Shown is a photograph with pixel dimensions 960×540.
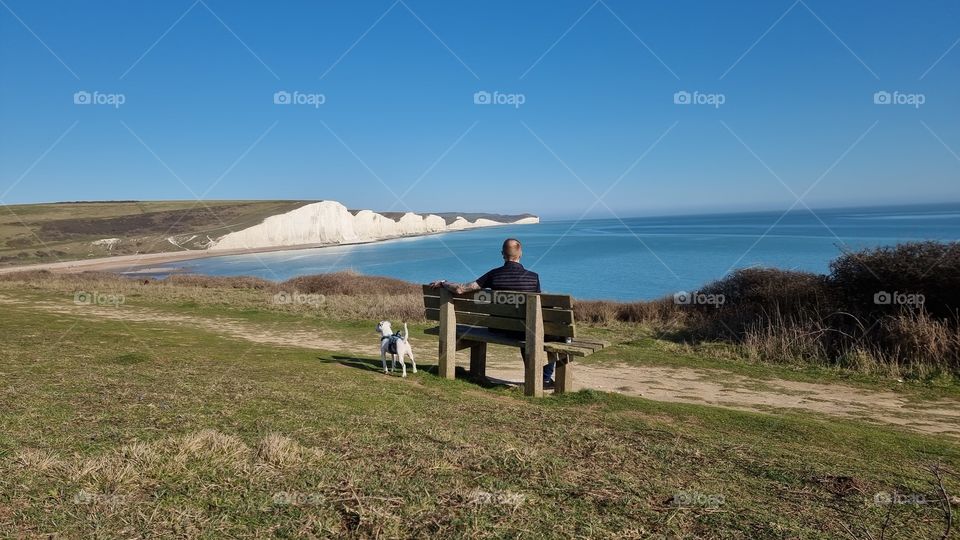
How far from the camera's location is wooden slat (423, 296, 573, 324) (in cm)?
791

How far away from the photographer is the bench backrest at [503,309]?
7926mm

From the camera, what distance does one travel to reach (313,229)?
356 feet

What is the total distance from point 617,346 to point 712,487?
33.4ft

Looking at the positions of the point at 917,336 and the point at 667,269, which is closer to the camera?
the point at 917,336

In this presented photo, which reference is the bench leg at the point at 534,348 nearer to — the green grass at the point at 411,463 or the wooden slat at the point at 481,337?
the wooden slat at the point at 481,337

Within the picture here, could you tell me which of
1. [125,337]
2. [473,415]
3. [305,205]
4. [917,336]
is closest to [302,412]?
[473,415]

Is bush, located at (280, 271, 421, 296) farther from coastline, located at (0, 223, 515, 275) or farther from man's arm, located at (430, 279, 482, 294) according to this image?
coastline, located at (0, 223, 515, 275)

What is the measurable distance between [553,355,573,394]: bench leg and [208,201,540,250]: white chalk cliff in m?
91.5

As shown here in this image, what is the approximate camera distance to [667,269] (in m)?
57.0

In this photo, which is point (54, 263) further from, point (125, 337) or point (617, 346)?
point (617, 346)

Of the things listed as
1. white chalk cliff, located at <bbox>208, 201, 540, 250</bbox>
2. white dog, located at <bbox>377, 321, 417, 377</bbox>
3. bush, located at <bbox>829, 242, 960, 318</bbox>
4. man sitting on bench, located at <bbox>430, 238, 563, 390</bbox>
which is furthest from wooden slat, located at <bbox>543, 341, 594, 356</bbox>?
white chalk cliff, located at <bbox>208, 201, 540, 250</bbox>

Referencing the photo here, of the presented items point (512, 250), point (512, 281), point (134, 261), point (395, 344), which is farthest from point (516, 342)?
point (134, 261)

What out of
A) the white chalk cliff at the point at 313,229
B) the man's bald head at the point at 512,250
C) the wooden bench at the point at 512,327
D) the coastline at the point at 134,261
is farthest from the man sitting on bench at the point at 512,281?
the white chalk cliff at the point at 313,229

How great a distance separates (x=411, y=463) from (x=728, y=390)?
711 centimetres
